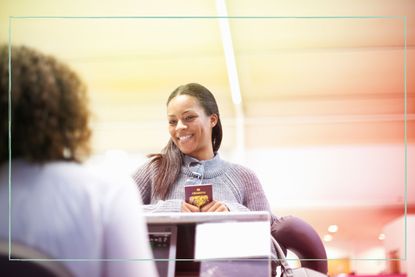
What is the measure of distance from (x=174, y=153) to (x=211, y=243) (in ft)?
1.22

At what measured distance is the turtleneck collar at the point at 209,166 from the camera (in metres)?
2.94

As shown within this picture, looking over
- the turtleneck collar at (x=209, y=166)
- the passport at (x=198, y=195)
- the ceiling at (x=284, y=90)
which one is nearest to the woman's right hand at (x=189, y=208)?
the passport at (x=198, y=195)

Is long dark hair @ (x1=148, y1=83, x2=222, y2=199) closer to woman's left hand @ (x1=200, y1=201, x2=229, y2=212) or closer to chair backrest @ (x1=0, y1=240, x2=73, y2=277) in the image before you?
woman's left hand @ (x1=200, y1=201, x2=229, y2=212)

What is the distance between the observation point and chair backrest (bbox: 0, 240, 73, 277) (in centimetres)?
271

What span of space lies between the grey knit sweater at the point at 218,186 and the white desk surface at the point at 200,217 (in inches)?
1.4

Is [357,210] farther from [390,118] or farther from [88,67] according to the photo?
[88,67]

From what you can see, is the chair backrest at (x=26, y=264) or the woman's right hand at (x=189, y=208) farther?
the woman's right hand at (x=189, y=208)

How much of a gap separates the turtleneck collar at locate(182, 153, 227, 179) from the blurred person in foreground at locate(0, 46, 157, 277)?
0.21 metres

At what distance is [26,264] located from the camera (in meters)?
2.75

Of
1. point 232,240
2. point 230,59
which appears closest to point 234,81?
point 230,59

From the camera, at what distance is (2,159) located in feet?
9.73

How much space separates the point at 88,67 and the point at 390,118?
3.93ft

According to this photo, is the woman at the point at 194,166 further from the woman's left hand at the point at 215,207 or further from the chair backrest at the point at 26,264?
the chair backrest at the point at 26,264

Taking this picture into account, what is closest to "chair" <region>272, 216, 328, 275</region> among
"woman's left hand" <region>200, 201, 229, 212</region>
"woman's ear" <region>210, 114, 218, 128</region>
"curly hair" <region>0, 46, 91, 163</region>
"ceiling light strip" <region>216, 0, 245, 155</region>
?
"woman's left hand" <region>200, 201, 229, 212</region>
